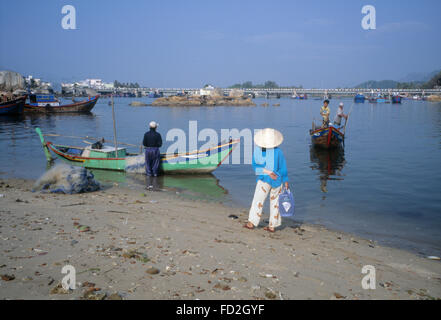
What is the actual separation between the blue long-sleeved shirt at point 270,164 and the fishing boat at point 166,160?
6.46m

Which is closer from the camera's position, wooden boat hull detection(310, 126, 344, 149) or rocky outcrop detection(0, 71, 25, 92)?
wooden boat hull detection(310, 126, 344, 149)

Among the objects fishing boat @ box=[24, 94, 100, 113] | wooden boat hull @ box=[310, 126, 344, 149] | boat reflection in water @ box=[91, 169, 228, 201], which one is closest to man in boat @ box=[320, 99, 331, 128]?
wooden boat hull @ box=[310, 126, 344, 149]

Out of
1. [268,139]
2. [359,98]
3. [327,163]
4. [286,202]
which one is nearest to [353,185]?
[327,163]

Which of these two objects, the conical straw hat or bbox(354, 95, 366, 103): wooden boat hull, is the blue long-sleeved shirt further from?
bbox(354, 95, 366, 103): wooden boat hull

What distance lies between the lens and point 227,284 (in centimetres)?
395

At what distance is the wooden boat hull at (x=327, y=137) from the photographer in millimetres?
19048

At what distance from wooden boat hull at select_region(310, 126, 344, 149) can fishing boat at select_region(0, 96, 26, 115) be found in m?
42.3

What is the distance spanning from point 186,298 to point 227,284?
1.93 ft

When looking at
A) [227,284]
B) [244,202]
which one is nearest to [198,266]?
[227,284]

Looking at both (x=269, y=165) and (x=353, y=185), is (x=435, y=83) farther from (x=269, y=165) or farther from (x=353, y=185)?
(x=269, y=165)

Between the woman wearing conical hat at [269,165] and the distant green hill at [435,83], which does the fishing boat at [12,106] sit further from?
the distant green hill at [435,83]

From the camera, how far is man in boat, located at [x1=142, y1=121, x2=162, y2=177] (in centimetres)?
1211

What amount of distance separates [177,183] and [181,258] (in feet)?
25.8
